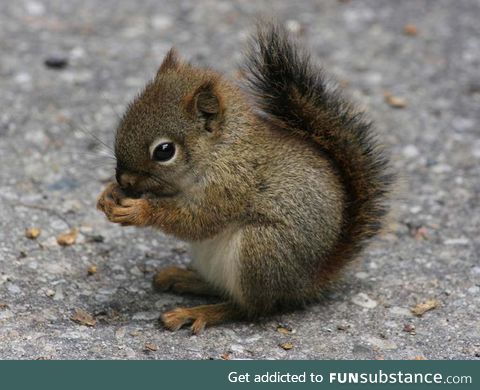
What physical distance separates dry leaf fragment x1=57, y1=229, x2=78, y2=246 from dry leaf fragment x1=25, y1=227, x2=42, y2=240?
0.25ft

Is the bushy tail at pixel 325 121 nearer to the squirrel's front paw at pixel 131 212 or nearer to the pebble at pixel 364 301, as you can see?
the pebble at pixel 364 301

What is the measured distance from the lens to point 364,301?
302 centimetres

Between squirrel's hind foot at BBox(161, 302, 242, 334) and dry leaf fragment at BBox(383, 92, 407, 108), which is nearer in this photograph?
squirrel's hind foot at BBox(161, 302, 242, 334)

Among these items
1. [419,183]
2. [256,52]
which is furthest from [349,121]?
[419,183]

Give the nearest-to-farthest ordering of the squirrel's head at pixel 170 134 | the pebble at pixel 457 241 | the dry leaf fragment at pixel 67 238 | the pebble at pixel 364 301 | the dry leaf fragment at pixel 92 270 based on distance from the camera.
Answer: the squirrel's head at pixel 170 134 < the pebble at pixel 364 301 < the dry leaf fragment at pixel 92 270 < the dry leaf fragment at pixel 67 238 < the pebble at pixel 457 241

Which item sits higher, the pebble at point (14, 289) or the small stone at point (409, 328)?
the pebble at point (14, 289)

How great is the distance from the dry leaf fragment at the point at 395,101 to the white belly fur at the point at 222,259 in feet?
6.13

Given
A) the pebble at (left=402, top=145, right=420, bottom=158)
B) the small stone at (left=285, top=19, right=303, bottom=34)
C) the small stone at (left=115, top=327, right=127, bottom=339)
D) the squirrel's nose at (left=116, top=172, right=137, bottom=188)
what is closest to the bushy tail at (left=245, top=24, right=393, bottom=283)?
the squirrel's nose at (left=116, top=172, right=137, bottom=188)

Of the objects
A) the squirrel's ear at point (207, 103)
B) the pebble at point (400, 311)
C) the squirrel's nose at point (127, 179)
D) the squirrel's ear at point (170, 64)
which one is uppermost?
the squirrel's ear at point (170, 64)

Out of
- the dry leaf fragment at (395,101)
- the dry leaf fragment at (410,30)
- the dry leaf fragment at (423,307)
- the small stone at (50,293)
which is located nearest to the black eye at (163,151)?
the small stone at (50,293)

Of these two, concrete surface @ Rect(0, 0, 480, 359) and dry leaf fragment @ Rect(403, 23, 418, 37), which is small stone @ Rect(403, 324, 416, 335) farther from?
Answer: dry leaf fragment @ Rect(403, 23, 418, 37)

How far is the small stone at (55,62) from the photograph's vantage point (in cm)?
448

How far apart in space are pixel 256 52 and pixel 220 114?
0.26 metres

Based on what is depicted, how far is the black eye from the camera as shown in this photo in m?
2.64
